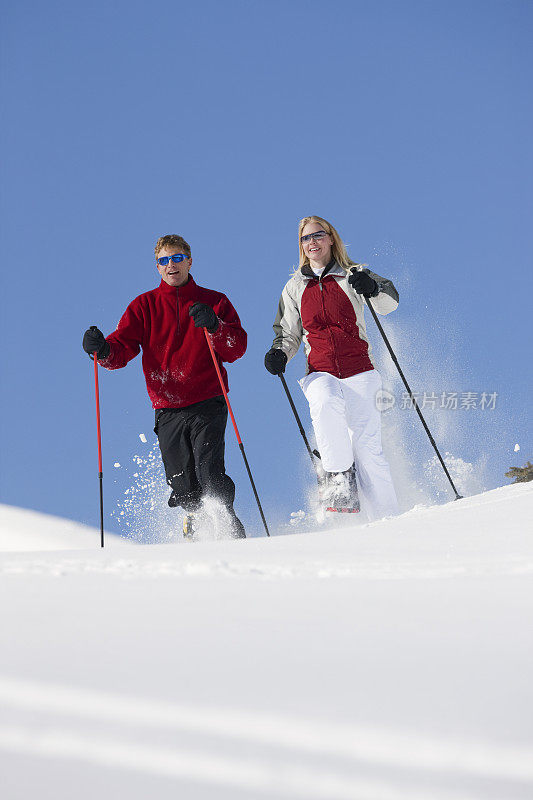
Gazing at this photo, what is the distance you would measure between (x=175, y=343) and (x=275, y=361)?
0.66m

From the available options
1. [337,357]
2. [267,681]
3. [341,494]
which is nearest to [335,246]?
[337,357]

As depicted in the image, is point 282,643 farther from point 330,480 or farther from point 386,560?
point 330,480

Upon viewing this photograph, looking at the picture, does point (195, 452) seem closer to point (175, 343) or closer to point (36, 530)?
point (175, 343)

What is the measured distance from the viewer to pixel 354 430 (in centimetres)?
470

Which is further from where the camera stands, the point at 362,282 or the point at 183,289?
the point at 183,289

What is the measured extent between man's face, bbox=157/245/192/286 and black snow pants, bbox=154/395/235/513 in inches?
33.3

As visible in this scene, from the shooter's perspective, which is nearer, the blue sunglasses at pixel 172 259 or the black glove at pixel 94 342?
the black glove at pixel 94 342

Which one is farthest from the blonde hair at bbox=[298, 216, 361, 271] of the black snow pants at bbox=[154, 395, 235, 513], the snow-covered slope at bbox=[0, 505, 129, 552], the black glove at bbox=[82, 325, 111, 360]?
the snow-covered slope at bbox=[0, 505, 129, 552]

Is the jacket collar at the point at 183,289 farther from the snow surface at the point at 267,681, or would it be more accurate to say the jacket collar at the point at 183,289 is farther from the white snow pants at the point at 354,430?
the snow surface at the point at 267,681

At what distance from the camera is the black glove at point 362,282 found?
4.55m

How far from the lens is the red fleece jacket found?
4715 millimetres

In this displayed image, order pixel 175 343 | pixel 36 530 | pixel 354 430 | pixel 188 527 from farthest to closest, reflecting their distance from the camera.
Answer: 1. pixel 36 530
2. pixel 175 343
3. pixel 354 430
4. pixel 188 527

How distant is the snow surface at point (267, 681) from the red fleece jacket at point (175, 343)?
309 cm

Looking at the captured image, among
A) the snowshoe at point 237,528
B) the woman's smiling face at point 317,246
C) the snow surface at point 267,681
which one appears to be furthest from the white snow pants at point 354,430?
the snow surface at point 267,681
